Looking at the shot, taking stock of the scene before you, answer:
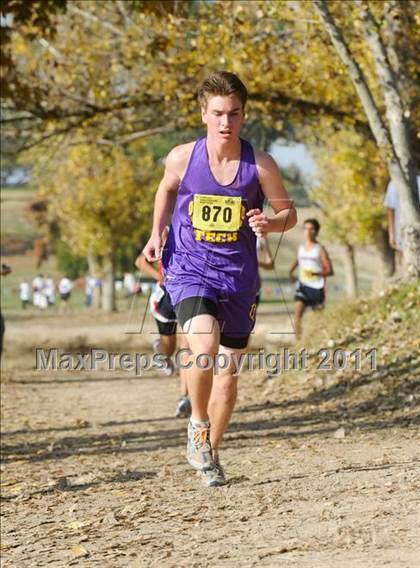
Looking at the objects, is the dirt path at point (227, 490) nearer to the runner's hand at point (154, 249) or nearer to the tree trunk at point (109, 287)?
the runner's hand at point (154, 249)

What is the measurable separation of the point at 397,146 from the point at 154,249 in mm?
7879

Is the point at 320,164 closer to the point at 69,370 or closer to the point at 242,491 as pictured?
the point at 69,370

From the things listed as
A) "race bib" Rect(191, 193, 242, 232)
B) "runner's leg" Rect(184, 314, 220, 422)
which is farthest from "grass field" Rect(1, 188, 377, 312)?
"race bib" Rect(191, 193, 242, 232)

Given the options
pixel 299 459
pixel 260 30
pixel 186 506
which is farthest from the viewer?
pixel 260 30

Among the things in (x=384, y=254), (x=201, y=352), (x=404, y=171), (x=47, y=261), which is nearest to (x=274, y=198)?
(x=201, y=352)

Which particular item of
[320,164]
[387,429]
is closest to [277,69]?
[387,429]

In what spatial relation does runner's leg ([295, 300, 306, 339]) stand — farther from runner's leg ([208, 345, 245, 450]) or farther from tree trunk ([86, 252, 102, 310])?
tree trunk ([86, 252, 102, 310])

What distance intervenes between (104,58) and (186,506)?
1177 cm

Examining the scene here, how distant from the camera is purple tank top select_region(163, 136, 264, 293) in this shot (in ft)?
21.1

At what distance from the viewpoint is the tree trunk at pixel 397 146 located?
13.7m

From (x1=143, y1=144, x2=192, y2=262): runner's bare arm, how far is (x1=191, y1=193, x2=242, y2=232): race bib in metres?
0.26

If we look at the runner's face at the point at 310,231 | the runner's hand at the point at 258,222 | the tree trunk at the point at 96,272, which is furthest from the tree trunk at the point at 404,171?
the tree trunk at the point at 96,272

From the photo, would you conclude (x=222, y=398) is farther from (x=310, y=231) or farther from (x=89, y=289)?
(x=89, y=289)

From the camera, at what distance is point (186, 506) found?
6.70 m
